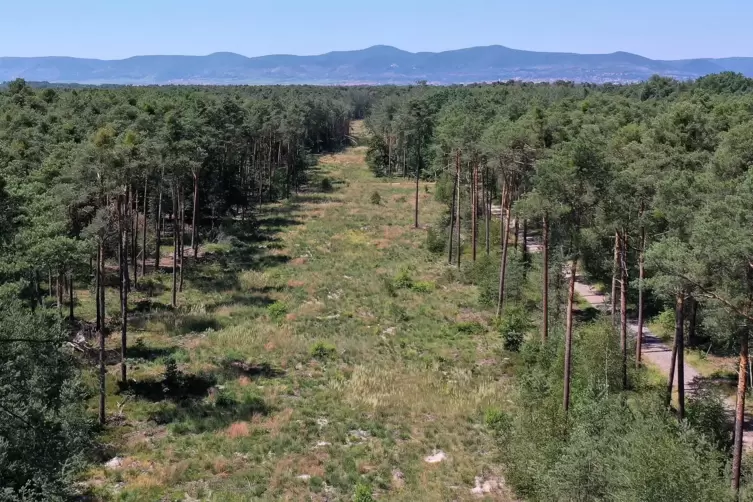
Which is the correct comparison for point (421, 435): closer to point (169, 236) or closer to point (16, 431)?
point (16, 431)

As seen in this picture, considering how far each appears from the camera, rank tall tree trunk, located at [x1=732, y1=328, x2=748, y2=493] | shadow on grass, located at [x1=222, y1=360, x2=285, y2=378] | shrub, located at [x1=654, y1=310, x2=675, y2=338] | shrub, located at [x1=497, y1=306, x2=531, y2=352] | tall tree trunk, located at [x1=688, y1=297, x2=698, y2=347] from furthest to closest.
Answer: shrub, located at [x1=654, y1=310, x2=675, y2=338] < shrub, located at [x1=497, y1=306, x2=531, y2=352] < tall tree trunk, located at [x1=688, y1=297, x2=698, y2=347] < shadow on grass, located at [x1=222, y1=360, x2=285, y2=378] < tall tree trunk, located at [x1=732, y1=328, x2=748, y2=493]

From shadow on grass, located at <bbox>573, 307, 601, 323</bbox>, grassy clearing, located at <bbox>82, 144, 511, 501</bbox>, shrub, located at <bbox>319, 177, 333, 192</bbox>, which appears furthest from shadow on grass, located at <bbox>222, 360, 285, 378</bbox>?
shrub, located at <bbox>319, 177, 333, 192</bbox>

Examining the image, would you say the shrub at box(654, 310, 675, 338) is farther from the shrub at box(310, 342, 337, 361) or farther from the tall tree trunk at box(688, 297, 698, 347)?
the shrub at box(310, 342, 337, 361)

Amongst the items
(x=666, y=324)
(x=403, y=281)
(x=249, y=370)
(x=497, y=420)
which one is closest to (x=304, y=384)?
(x=249, y=370)

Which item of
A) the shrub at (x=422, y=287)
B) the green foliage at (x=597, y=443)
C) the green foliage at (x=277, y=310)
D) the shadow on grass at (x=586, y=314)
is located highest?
the green foliage at (x=597, y=443)

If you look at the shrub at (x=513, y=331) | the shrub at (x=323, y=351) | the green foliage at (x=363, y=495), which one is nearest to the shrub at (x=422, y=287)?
the shrub at (x=513, y=331)

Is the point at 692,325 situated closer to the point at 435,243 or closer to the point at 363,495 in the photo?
the point at 363,495

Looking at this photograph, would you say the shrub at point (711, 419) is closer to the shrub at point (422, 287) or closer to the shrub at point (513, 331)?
the shrub at point (513, 331)
